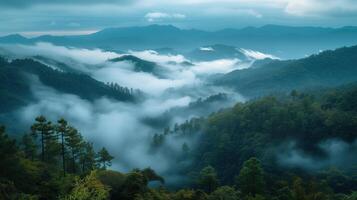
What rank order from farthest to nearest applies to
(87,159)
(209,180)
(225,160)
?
(225,160) → (209,180) → (87,159)

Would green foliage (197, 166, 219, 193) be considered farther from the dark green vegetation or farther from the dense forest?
the dark green vegetation

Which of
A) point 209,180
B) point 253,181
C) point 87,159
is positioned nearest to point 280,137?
point 209,180

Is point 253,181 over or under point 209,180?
over


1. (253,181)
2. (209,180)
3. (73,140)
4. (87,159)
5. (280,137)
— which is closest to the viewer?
(73,140)

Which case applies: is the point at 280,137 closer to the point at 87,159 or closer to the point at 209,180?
the point at 209,180

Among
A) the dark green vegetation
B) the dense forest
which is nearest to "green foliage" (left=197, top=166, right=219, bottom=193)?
the dense forest

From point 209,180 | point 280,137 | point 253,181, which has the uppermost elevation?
point 253,181

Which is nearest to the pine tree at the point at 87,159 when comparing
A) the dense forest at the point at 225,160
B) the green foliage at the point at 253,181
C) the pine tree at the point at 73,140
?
the dense forest at the point at 225,160

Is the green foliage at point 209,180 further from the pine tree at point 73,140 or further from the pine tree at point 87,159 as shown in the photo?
the pine tree at point 73,140

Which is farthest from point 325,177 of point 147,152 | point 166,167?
point 147,152
